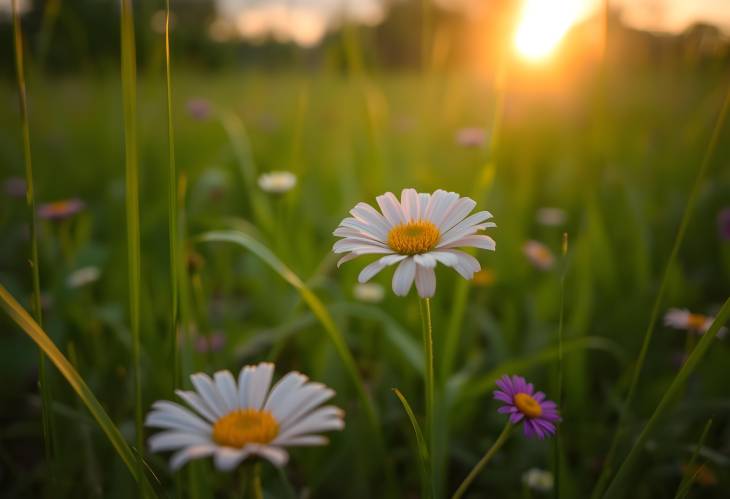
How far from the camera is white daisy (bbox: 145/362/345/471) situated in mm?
355

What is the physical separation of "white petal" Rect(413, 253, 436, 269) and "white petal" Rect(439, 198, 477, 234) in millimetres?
86

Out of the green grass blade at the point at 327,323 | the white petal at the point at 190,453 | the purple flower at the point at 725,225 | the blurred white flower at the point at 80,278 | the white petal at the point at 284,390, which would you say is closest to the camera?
the white petal at the point at 190,453

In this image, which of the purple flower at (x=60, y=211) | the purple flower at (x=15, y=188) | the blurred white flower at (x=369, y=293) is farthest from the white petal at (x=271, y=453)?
the purple flower at (x=15, y=188)

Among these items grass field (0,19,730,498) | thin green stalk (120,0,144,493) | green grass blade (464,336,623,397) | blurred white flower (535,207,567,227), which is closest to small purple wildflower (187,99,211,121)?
grass field (0,19,730,498)

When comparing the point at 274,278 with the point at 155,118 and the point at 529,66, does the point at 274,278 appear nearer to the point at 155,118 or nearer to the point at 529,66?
the point at 155,118

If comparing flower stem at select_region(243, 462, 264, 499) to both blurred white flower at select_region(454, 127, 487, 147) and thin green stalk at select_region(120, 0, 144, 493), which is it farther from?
blurred white flower at select_region(454, 127, 487, 147)

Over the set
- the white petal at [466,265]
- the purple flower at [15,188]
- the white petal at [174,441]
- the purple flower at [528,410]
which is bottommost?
the purple flower at [15,188]

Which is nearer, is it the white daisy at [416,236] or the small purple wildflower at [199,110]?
the white daisy at [416,236]

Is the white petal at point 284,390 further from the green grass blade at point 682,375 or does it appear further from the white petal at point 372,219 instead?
the green grass blade at point 682,375

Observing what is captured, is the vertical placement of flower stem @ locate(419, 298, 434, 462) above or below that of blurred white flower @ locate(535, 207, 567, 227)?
above

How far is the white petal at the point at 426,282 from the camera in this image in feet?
1.48

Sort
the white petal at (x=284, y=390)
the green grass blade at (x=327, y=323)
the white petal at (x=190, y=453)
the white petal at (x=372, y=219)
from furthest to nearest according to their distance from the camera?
the green grass blade at (x=327, y=323), the white petal at (x=372, y=219), the white petal at (x=284, y=390), the white petal at (x=190, y=453)

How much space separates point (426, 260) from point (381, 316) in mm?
540

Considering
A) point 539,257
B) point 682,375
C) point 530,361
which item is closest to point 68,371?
point 682,375
